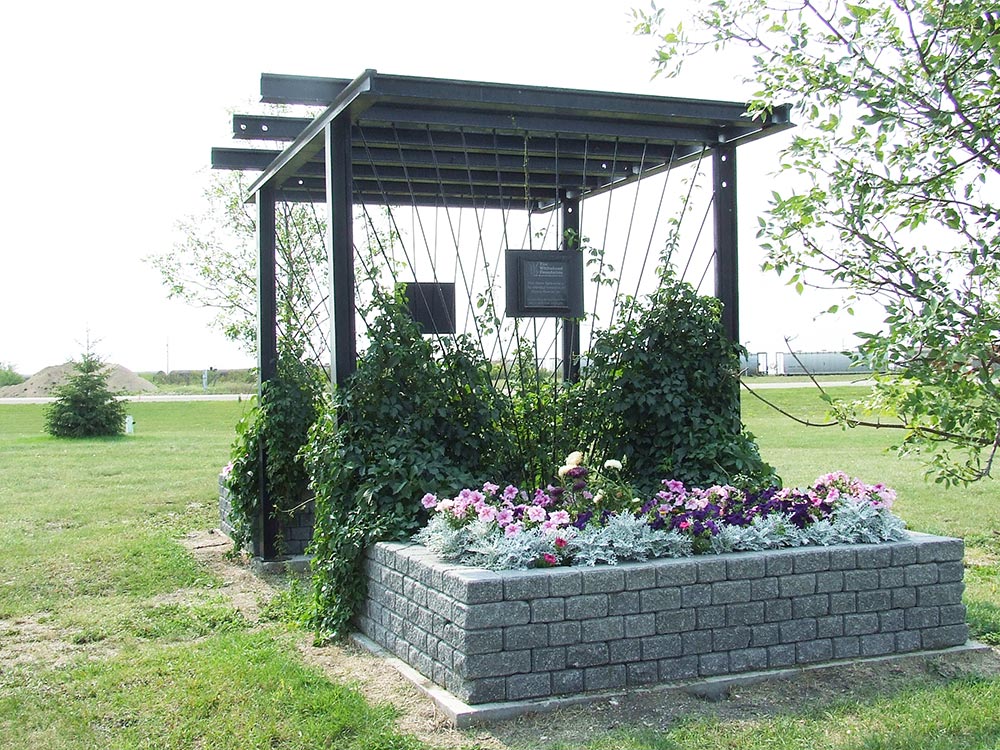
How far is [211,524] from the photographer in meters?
9.91

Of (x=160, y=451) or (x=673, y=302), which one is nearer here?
(x=673, y=302)

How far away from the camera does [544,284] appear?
645 cm

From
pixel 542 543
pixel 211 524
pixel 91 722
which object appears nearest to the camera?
pixel 91 722

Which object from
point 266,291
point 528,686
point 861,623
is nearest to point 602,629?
point 528,686

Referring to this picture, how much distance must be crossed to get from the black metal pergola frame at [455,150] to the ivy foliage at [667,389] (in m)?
0.31

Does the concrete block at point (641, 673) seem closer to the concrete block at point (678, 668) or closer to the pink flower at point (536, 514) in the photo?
the concrete block at point (678, 668)

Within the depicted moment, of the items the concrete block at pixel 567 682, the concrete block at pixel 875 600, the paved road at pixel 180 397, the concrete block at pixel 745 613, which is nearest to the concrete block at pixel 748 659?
the concrete block at pixel 745 613

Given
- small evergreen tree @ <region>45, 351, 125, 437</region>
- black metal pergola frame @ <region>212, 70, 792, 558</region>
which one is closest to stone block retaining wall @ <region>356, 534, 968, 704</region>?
black metal pergola frame @ <region>212, 70, 792, 558</region>

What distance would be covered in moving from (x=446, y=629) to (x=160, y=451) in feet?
46.4

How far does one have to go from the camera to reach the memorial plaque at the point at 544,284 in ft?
20.9

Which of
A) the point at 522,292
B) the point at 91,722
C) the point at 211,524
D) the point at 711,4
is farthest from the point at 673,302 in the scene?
the point at 211,524

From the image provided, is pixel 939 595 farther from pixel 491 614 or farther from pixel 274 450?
pixel 274 450

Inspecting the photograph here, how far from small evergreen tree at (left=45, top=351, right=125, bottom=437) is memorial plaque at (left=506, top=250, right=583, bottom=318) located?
1577cm

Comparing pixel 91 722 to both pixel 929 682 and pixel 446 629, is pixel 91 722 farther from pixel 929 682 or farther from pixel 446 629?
pixel 929 682
